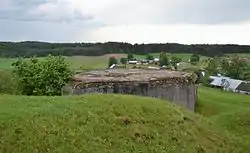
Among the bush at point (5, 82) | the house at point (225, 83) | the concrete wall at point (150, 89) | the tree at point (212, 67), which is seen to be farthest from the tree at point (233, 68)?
the concrete wall at point (150, 89)

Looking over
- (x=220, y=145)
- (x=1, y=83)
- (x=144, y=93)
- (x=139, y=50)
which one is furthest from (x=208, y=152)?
(x=139, y=50)

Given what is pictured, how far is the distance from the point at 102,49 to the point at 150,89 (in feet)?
194

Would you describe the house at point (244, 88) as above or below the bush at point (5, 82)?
below

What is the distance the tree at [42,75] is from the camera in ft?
84.7

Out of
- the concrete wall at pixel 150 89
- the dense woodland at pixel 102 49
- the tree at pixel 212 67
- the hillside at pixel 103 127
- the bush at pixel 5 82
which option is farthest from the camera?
the tree at pixel 212 67

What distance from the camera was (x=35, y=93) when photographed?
2591 cm

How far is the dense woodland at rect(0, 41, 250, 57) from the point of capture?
74.1 m

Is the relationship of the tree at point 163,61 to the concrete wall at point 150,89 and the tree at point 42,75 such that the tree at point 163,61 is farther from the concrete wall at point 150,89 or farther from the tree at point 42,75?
the tree at point 42,75

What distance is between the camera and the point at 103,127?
15.9 meters

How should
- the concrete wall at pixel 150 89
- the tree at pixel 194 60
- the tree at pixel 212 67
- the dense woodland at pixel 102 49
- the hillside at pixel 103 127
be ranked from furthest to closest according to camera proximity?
the tree at pixel 194 60 < the tree at pixel 212 67 < the dense woodland at pixel 102 49 < the concrete wall at pixel 150 89 < the hillside at pixel 103 127

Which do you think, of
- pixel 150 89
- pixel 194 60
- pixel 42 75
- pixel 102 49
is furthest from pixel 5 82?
pixel 194 60

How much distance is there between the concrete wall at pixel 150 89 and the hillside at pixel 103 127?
6.78 meters

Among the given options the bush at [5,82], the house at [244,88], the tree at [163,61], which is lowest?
the house at [244,88]

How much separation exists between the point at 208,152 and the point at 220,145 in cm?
133
